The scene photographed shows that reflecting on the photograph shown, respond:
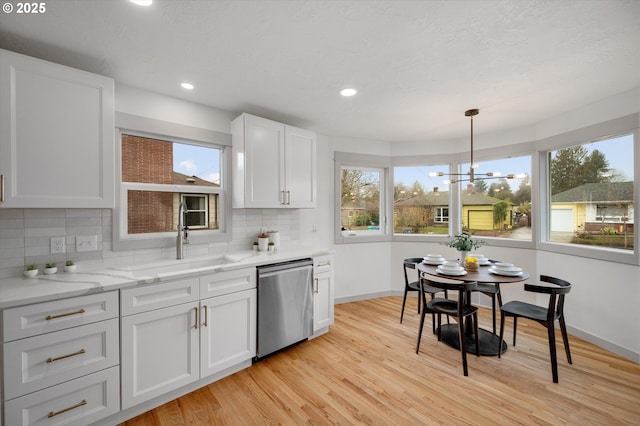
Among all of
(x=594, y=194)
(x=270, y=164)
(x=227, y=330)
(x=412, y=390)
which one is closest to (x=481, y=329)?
(x=412, y=390)

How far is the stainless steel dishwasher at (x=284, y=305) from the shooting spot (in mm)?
2541

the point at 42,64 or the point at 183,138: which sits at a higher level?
the point at 42,64

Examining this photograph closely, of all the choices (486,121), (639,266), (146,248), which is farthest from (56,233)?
(639,266)

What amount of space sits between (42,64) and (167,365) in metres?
2.18

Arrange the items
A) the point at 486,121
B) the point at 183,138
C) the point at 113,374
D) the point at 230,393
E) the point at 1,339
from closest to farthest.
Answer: the point at 1,339 < the point at 113,374 < the point at 230,393 < the point at 183,138 < the point at 486,121

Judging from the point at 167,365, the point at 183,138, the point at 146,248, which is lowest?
the point at 167,365

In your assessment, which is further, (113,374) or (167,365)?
(167,365)

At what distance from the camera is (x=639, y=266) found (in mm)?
2568

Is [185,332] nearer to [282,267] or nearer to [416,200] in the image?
[282,267]

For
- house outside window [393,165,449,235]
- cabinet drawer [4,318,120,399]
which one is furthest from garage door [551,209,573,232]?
cabinet drawer [4,318,120,399]

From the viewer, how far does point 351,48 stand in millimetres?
1906

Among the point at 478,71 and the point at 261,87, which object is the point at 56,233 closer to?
the point at 261,87

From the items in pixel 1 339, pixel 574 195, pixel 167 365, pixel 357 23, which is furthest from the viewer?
pixel 574 195

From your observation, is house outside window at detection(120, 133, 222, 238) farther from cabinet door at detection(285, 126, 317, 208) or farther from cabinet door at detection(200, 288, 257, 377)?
cabinet door at detection(200, 288, 257, 377)
